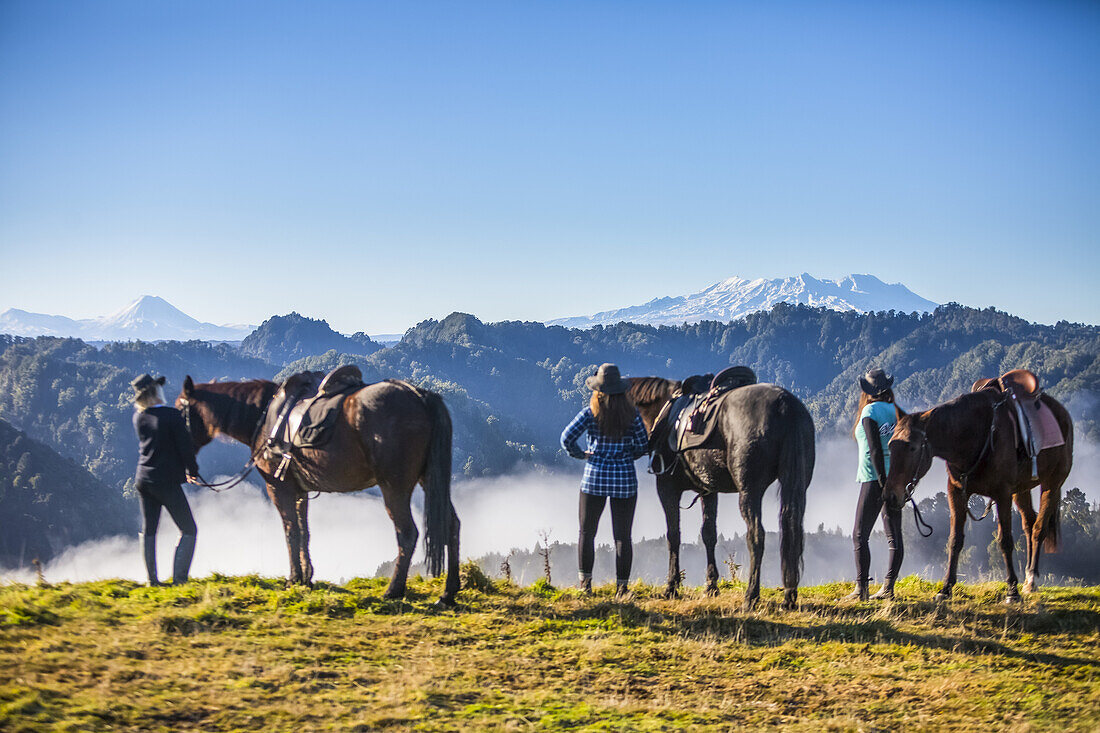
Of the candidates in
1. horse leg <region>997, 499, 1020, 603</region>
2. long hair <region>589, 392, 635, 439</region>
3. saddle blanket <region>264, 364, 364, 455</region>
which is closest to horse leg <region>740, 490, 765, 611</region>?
long hair <region>589, 392, 635, 439</region>

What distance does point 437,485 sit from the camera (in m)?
8.34

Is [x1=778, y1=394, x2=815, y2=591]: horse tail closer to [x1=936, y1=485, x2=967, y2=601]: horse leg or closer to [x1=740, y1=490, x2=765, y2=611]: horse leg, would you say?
[x1=740, y1=490, x2=765, y2=611]: horse leg

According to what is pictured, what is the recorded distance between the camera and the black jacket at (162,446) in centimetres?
841

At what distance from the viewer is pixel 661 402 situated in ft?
32.5

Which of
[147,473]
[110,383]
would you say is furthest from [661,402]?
[110,383]

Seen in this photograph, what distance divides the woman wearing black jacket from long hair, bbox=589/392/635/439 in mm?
4340

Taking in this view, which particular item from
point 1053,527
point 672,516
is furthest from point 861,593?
point 1053,527

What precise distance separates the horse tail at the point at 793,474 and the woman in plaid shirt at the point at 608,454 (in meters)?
1.53

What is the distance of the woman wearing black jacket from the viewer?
27.6 ft

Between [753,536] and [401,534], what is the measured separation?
3.71 m

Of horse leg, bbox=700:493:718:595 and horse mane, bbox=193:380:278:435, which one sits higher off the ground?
horse mane, bbox=193:380:278:435

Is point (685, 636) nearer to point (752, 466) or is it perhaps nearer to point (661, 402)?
point (752, 466)

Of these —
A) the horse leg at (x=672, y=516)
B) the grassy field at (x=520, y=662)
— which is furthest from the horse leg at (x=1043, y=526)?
the horse leg at (x=672, y=516)

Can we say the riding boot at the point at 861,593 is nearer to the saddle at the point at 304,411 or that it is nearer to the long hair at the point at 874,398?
the long hair at the point at 874,398
